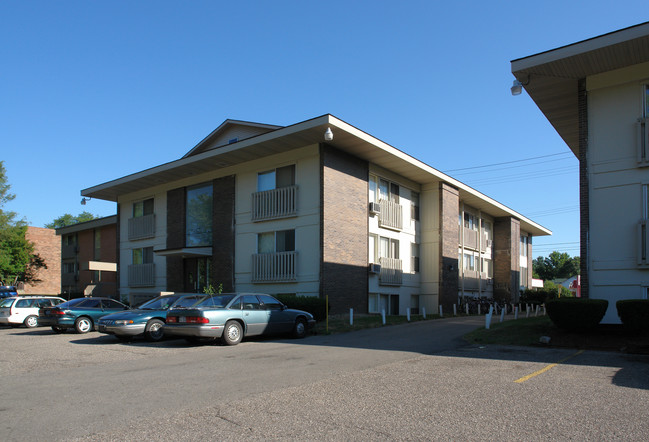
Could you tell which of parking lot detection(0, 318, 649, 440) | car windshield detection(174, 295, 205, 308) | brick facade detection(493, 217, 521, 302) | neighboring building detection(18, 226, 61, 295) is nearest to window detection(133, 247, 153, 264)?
car windshield detection(174, 295, 205, 308)

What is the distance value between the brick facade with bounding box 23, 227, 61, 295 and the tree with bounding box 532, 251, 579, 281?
8674cm

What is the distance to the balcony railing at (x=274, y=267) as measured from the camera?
A: 2284 centimetres

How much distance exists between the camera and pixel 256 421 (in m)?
6.42

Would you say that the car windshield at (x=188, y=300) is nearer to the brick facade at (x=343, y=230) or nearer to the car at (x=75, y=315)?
the car at (x=75, y=315)

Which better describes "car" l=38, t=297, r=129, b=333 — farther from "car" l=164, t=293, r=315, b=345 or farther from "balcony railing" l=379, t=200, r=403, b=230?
"balcony railing" l=379, t=200, r=403, b=230

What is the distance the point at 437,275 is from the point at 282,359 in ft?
59.9

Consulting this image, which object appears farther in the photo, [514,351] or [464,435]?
[514,351]

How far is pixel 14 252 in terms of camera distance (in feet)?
164

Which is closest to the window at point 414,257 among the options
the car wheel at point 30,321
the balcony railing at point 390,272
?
the balcony railing at point 390,272

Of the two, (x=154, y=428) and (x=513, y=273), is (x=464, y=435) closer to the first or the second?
(x=154, y=428)

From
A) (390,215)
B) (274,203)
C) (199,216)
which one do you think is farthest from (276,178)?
(390,215)

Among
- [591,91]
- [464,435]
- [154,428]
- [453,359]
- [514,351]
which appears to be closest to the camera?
[464,435]

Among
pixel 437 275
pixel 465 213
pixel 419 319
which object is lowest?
pixel 419 319

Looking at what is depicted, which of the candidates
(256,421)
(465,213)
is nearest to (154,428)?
(256,421)
